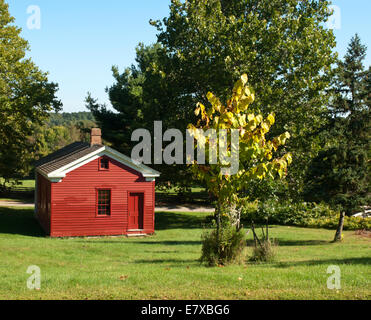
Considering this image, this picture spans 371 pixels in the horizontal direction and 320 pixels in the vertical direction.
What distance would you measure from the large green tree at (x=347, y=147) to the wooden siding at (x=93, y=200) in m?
9.96

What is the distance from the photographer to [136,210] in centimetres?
2606

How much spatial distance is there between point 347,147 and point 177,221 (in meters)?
15.4

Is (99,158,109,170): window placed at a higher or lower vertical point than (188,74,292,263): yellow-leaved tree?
lower

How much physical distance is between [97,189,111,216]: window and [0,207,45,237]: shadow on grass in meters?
3.58

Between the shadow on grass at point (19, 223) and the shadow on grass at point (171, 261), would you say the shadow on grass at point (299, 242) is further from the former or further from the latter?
the shadow on grass at point (19, 223)

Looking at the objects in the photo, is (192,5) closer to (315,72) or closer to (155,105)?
(155,105)

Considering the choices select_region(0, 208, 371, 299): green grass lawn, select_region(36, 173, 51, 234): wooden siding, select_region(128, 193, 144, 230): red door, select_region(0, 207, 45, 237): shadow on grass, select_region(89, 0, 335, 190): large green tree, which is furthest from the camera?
select_region(89, 0, 335, 190): large green tree

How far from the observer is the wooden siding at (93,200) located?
80.0 ft

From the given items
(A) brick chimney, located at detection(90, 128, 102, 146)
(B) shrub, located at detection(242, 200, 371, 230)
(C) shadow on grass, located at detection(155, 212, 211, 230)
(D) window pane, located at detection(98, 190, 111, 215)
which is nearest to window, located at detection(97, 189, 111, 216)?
(D) window pane, located at detection(98, 190, 111, 215)

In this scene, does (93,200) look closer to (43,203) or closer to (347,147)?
(43,203)

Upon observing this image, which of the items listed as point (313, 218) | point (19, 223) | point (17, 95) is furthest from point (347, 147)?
point (17, 95)

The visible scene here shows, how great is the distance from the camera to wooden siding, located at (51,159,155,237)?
24375mm

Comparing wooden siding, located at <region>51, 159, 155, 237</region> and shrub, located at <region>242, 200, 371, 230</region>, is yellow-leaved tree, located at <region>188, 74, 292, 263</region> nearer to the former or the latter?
wooden siding, located at <region>51, 159, 155, 237</region>

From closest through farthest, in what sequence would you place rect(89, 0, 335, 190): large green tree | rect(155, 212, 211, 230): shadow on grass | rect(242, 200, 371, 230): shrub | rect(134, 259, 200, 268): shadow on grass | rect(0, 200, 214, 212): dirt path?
rect(134, 259, 200, 268): shadow on grass
rect(89, 0, 335, 190): large green tree
rect(242, 200, 371, 230): shrub
rect(155, 212, 211, 230): shadow on grass
rect(0, 200, 214, 212): dirt path
